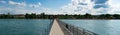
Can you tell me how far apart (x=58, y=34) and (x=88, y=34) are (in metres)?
2.30

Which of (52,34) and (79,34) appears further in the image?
(79,34)

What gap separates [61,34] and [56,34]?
1.27 ft

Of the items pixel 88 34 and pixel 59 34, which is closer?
pixel 88 34

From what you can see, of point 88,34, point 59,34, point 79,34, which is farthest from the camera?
point 79,34

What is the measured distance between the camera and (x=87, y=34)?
53.2ft

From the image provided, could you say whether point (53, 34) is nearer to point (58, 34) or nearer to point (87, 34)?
point (58, 34)

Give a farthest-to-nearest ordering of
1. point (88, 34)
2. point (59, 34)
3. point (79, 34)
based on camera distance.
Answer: point (79, 34) < point (59, 34) < point (88, 34)

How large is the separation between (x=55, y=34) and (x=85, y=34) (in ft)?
7.13

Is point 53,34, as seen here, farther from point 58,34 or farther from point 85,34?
point 85,34

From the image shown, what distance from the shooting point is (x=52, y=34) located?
1684 cm

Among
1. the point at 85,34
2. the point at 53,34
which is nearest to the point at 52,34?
the point at 53,34

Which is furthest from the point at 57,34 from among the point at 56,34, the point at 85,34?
the point at 85,34

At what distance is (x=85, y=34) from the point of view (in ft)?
55.1

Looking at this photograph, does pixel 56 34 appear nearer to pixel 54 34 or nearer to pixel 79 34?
pixel 54 34
